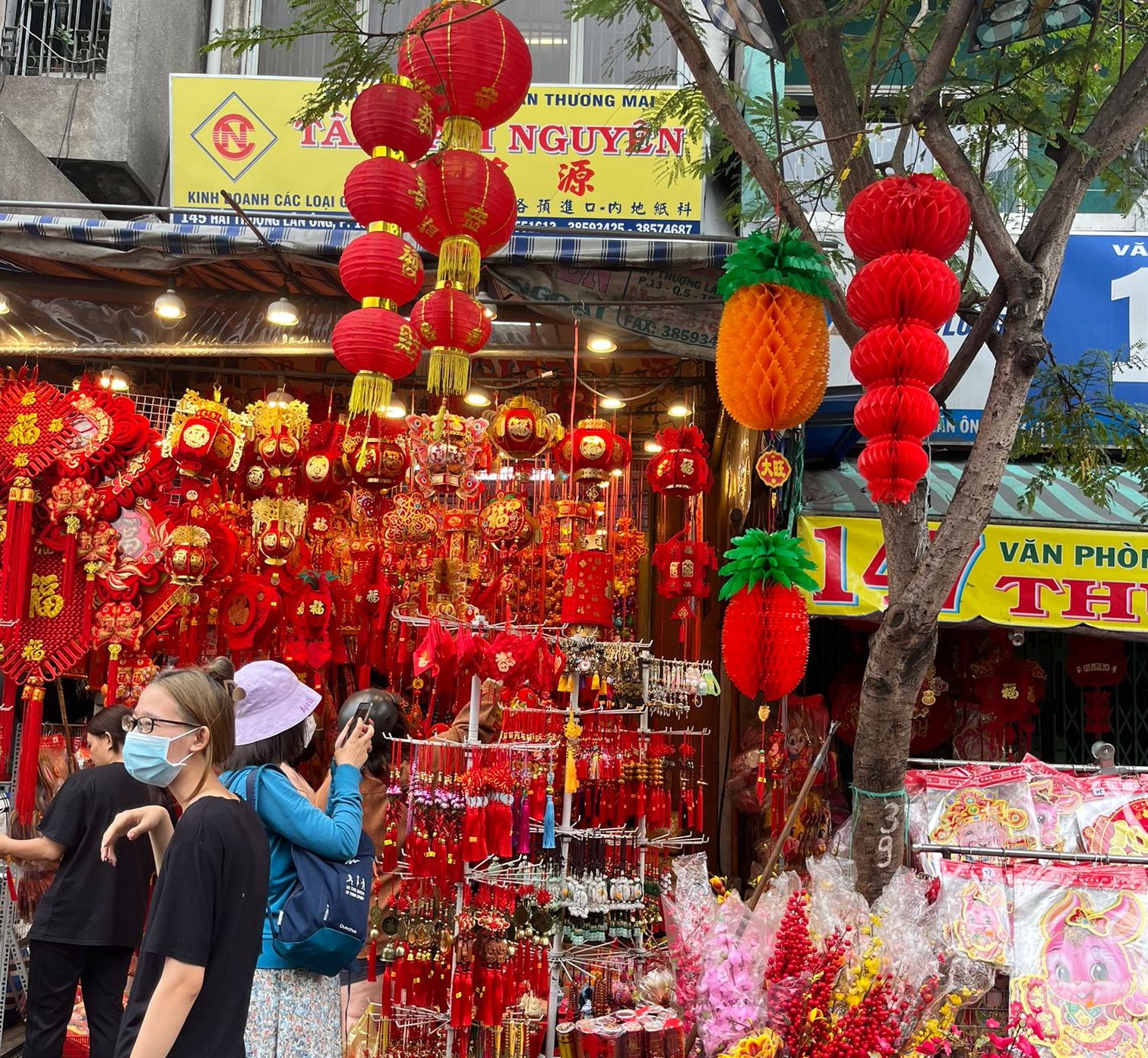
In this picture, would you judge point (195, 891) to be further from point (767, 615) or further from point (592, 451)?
point (592, 451)

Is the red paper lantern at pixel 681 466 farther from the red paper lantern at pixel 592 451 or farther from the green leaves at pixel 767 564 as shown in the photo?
→ the green leaves at pixel 767 564

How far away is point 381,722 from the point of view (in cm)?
442

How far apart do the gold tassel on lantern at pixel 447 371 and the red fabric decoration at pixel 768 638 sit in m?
1.25

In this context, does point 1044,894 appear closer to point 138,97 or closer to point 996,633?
point 996,633

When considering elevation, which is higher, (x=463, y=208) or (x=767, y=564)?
(x=463, y=208)

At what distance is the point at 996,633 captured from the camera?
655 cm

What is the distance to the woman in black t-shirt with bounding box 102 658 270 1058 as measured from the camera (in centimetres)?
206

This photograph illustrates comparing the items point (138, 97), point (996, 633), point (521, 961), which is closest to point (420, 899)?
point (521, 961)

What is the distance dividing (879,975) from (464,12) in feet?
10.2

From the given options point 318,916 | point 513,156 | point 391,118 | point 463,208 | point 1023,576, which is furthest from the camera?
point 513,156

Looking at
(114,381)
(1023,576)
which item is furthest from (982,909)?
(114,381)

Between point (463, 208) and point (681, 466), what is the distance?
1711 millimetres

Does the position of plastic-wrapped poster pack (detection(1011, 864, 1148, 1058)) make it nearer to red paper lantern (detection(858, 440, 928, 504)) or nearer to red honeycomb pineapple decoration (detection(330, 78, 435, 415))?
red paper lantern (detection(858, 440, 928, 504))

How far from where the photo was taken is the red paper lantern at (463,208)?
3805 mm
